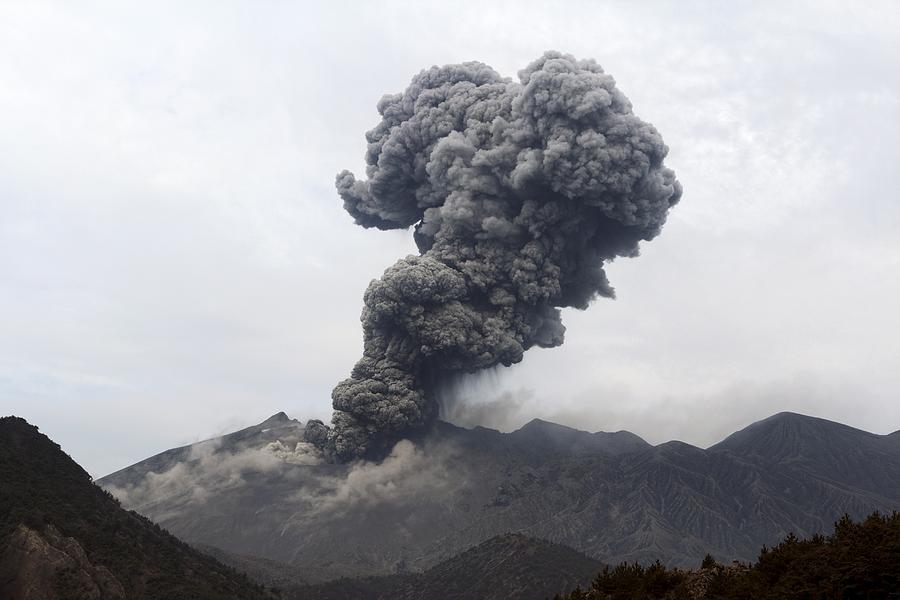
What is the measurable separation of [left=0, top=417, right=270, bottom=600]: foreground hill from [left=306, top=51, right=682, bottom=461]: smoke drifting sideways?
44.0 m

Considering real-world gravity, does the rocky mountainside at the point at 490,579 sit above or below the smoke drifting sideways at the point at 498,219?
below

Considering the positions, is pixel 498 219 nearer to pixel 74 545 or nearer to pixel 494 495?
pixel 494 495

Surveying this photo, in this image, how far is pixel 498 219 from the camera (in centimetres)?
10762

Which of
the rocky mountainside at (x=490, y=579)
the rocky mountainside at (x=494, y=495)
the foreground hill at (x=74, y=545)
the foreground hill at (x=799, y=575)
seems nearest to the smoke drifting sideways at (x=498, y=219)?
the rocky mountainside at (x=494, y=495)

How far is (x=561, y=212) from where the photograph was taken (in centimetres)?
10762

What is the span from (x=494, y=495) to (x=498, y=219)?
61891 mm

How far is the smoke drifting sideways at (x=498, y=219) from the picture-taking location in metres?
103

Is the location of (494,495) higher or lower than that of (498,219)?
lower

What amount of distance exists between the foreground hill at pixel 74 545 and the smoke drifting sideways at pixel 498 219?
4397cm

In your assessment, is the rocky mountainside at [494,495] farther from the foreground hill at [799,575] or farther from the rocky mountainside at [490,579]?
the foreground hill at [799,575]

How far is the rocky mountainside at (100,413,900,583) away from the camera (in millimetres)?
132125

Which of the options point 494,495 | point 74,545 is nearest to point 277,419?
point 494,495

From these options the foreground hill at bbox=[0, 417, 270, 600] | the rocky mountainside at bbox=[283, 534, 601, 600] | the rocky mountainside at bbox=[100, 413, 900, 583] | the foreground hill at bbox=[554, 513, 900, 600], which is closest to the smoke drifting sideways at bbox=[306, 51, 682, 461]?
the rocky mountainside at bbox=[100, 413, 900, 583]

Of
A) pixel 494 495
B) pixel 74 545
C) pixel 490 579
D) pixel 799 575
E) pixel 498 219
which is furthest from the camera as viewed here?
pixel 494 495
